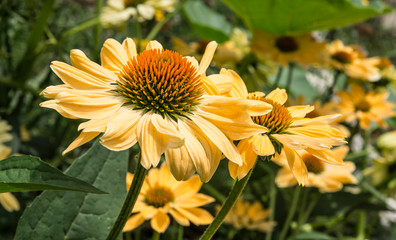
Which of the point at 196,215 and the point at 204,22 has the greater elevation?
the point at 204,22

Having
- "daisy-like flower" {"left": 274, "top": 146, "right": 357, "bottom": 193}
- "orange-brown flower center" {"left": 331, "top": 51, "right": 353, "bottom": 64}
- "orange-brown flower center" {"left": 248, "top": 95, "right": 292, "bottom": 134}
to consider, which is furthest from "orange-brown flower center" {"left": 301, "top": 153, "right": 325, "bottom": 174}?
"orange-brown flower center" {"left": 331, "top": 51, "right": 353, "bottom": 64}

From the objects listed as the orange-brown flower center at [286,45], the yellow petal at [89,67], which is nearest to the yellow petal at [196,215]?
the yellow petal at [89,67]

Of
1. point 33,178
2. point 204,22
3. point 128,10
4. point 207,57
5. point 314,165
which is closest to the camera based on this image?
point 33,178

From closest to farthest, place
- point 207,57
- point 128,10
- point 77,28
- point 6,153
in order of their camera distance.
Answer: point 207,57, point 6,153, point 77,28, point 128,10

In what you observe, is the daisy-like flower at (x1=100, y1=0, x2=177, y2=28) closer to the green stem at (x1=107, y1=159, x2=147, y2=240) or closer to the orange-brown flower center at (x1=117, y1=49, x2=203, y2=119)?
the orange-brown flower center at (x1=117, y1=49, x2=203, y2=119)

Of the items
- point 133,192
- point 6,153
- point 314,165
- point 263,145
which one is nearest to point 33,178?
point 133,192

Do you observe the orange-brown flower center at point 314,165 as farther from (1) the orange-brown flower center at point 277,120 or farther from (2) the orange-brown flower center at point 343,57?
(2) the orange-brown flower center at point 343,57

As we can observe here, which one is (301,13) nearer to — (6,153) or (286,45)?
(286,45)
